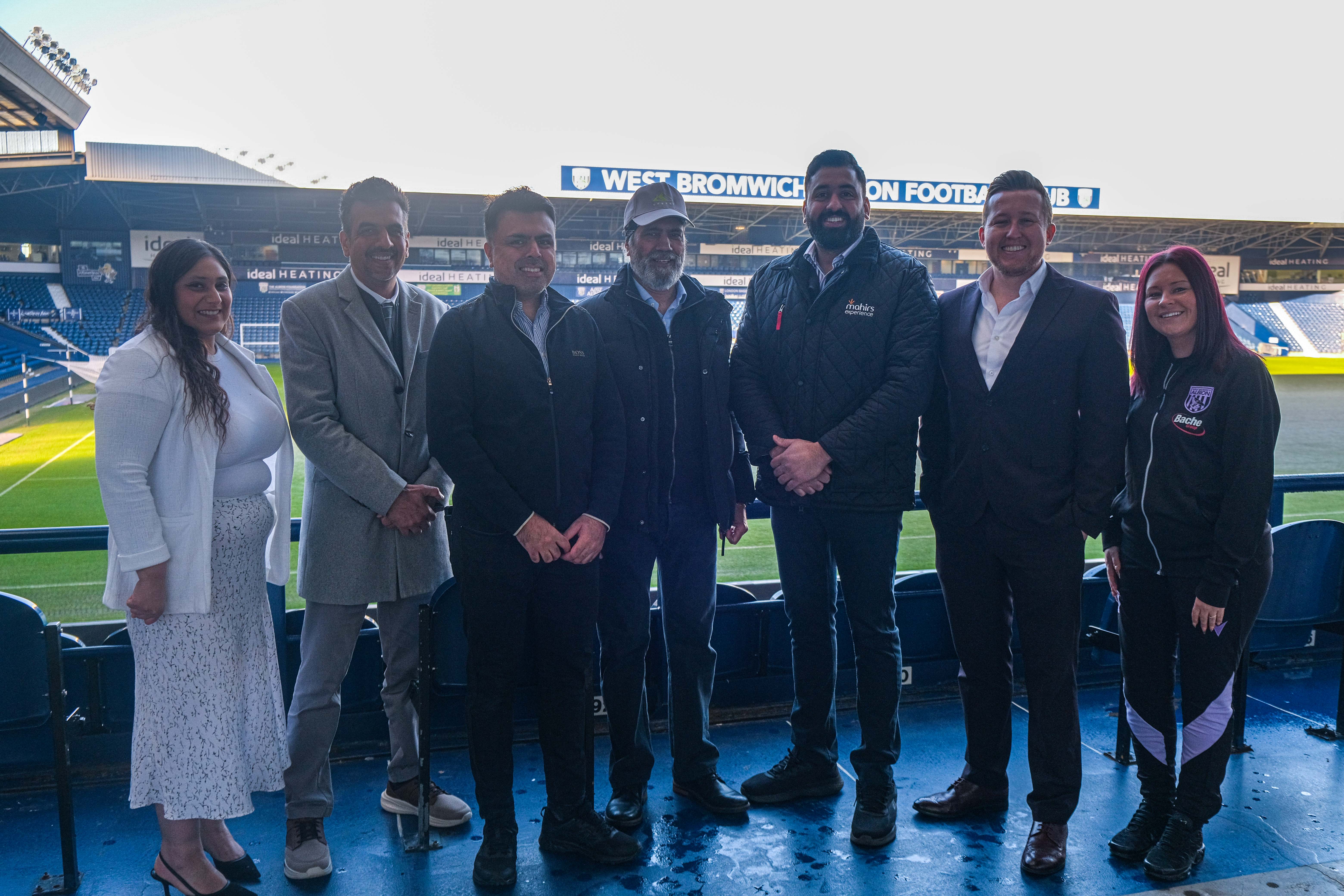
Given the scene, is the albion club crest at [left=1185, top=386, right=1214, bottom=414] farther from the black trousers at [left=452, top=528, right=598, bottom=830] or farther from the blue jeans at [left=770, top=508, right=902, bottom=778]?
the black trousers at [left=452, top=528, right=598, bottom=830]

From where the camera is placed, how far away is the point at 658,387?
2.61 meters

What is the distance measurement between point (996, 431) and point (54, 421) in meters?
17.7

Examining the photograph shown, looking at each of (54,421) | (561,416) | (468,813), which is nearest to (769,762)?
(468,813)

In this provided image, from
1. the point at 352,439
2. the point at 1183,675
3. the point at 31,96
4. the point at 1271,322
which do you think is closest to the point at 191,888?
the point at 352,439

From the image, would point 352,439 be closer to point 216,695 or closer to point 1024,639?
point 216,695

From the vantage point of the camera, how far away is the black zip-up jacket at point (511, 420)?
2291 millimetres

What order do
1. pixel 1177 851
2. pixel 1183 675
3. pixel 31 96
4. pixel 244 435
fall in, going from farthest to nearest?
pixel 31 96 < pixel 1183 675 < pixel 1177 851 < pixel 244 435

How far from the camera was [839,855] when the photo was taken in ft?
8.05

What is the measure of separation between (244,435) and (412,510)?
0.47m

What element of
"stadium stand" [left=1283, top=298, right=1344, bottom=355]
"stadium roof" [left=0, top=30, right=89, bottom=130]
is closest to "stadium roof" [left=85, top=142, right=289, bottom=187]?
"stadium roof" [left=0, top=30, right=89, bottom=130]

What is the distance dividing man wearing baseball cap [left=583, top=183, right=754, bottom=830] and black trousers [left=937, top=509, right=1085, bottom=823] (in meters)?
0.71

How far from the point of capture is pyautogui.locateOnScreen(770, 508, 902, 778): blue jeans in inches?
104

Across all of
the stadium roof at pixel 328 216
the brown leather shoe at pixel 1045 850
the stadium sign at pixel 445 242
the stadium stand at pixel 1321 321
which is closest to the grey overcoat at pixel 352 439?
the brown leather shoe at pixel 1045 850

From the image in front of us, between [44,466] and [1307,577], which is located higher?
[1307,577]
